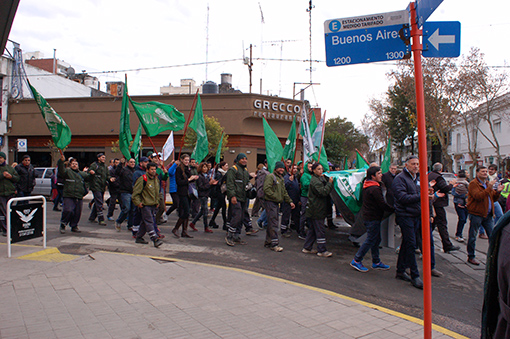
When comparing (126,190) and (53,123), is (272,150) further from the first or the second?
(53,123)

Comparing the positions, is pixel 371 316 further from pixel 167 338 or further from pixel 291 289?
pixel 167 338

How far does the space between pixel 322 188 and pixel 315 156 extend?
211cm

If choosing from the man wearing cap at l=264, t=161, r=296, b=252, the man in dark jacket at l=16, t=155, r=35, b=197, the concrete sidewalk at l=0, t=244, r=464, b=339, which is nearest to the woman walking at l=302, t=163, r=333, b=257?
the man wearing cap at l=264, t=161, r=296, b=252

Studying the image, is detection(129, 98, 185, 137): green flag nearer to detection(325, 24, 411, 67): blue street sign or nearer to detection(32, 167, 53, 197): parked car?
detection(325, 24, 411, 67): blue street sign

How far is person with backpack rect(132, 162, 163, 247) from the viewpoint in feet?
24.6

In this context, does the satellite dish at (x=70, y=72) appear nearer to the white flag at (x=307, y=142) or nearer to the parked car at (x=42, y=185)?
the parked car at (x=42, y=185)

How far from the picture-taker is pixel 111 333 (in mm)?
3521

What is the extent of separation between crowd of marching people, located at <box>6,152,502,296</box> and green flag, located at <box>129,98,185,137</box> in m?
0.84

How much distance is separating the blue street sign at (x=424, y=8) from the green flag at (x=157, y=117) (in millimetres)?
7913

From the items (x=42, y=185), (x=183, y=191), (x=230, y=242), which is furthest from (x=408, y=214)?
(x=42, y=185)

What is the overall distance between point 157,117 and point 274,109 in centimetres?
1899

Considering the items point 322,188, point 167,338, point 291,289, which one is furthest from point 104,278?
point 322,188

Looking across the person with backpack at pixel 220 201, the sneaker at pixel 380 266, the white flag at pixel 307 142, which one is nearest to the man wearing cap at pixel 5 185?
the person with backpack at pixel 220 201

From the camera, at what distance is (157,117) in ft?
33.3
